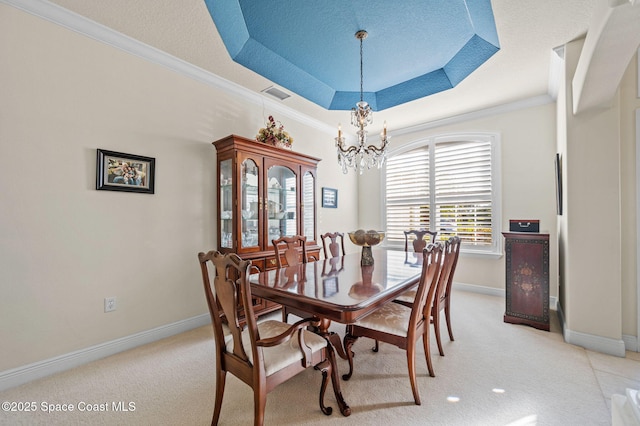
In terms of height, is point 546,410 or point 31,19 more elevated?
point 31,19

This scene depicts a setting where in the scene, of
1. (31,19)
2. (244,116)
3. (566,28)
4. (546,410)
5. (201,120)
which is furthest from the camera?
(244,116)

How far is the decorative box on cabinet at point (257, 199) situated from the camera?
288cm

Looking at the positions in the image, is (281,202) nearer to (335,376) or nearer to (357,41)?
(357,41)

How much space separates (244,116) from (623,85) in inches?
151

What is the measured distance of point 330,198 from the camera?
4715 millimetres

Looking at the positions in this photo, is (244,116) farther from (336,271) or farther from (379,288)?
(379,288)

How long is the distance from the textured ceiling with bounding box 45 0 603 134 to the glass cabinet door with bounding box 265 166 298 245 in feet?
3.46

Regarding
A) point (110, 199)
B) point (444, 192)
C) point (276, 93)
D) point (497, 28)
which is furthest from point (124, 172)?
point (444, 192)

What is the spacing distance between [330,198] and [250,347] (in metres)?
3.47

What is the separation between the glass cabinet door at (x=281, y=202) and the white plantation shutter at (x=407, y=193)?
2169 mm

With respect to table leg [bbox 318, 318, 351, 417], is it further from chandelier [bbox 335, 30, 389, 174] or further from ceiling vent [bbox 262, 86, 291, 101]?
ceiling vent [bbox 262, 86, 291, 101]

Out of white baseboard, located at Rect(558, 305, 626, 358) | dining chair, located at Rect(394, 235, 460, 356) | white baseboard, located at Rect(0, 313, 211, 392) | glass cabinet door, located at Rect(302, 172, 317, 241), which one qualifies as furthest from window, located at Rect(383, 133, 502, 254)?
white baseboard, located at Rect(0, 313, 211, 392)

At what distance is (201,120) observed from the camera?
9.75ft

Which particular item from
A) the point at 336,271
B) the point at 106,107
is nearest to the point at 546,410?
the point at 336,271
